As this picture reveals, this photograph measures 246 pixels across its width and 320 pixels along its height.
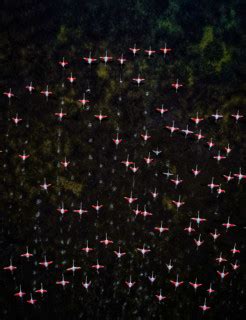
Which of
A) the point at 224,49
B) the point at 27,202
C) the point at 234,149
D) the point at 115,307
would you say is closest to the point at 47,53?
the point at 27,202

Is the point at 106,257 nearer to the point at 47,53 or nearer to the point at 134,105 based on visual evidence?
the point at 134,105

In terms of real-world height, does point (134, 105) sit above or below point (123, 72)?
below

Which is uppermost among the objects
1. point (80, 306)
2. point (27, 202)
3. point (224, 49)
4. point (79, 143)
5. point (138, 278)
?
point (224, 49)

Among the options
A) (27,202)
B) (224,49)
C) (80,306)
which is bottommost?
(80,306)

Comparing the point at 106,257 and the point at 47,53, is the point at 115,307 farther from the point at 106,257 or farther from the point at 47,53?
the point at 47,53

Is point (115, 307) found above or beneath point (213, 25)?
beneath

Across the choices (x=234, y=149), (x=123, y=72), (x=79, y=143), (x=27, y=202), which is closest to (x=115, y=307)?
(x=27, y=202)
